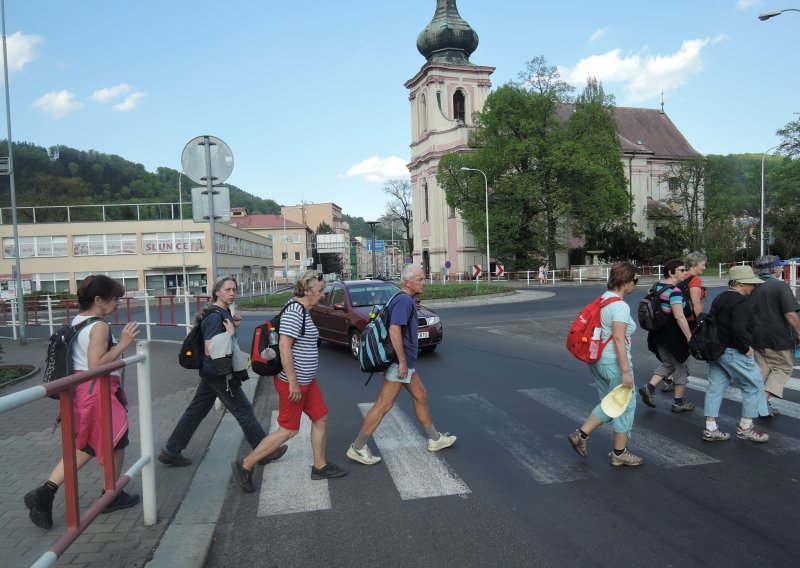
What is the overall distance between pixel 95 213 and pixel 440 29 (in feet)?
127

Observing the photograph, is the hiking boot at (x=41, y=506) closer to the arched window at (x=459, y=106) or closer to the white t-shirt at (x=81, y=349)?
the white t-shirt at (x=81, y=349)

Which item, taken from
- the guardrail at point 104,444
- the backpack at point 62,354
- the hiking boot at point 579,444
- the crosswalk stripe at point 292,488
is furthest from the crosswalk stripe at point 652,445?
the backpack at point 62,354

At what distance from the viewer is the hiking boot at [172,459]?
5129mm

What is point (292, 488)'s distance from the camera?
4.68 metres

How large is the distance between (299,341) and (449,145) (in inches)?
2280

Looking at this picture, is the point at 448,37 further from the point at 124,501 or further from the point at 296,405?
the point at 124,501

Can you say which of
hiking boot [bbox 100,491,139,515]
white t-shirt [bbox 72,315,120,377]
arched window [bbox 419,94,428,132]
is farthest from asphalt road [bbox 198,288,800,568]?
arched window [bbox 419,94,428,132]

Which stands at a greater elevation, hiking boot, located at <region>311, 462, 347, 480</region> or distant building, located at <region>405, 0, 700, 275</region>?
distant building, located at <region>405, 0, 700, 275</region>

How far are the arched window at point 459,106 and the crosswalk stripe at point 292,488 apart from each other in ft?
197

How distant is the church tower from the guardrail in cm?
5526

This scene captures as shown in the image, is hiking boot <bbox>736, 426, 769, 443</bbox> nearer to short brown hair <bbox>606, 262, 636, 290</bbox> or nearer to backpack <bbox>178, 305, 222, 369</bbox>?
short brown hair <bbox>606, 262, 636, 290</bbox>

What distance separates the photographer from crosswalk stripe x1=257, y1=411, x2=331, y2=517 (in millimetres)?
4309

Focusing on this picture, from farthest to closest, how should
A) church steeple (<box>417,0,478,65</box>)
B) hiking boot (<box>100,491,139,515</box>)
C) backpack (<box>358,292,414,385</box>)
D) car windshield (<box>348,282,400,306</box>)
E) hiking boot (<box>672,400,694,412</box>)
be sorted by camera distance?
1. church steeple (<box>417,0,478,65</box>)
2. car windshield (<box>348,282,400,306</box>)
3. hiking boot (<box>672,400,694,412</box>)
4. backpack (<box>358,292,414,385</box>)
5. hiking boot (<box>100,491,139,515</box>)

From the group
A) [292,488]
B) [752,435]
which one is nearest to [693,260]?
[752,435]
